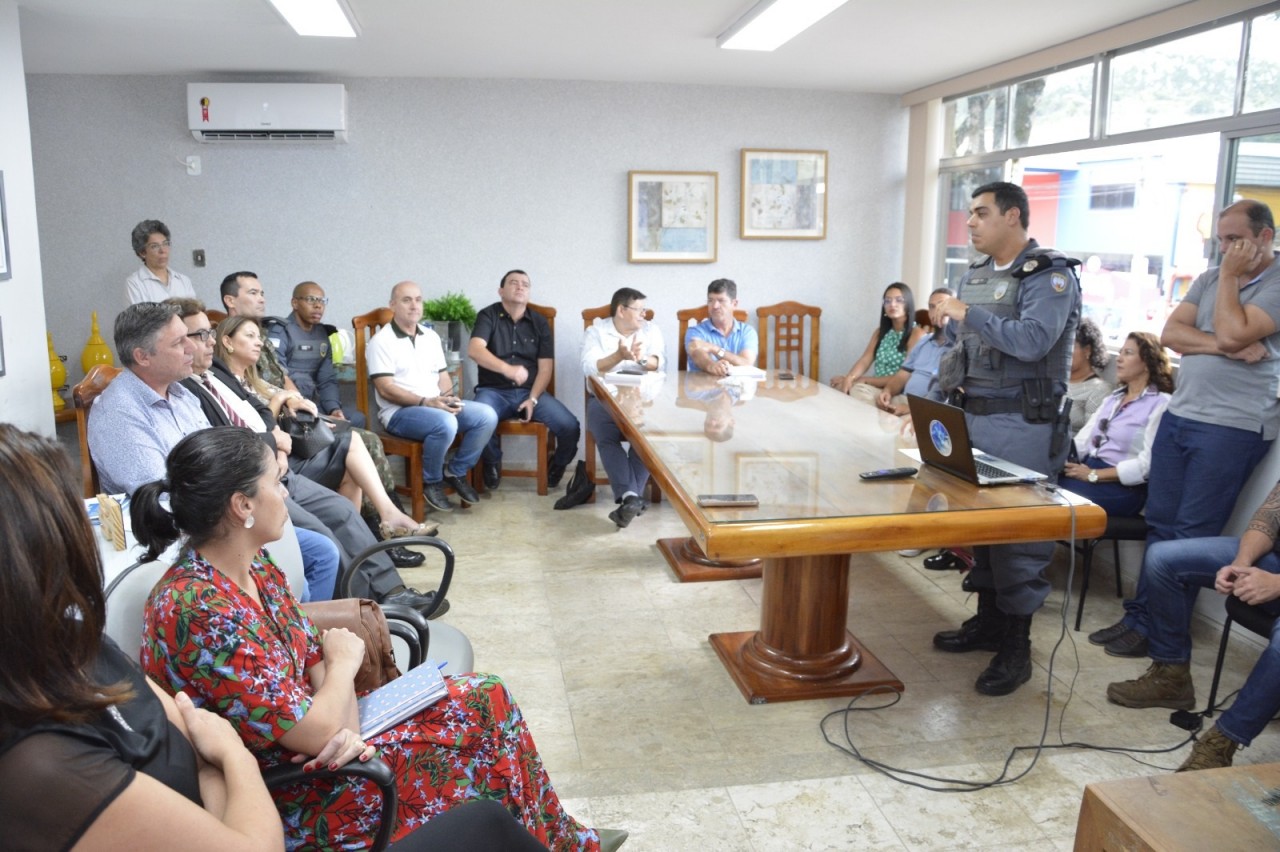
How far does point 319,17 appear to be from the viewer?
416 centimetres

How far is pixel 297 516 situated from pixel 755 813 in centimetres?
171

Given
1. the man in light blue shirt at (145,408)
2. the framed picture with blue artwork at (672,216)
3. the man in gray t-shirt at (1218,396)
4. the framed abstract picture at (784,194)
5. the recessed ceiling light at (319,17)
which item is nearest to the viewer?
the man in light blue shirt at (145,408)

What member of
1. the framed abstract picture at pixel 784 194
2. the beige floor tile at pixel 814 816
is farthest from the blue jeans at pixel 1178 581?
the framed abstract picture at pixel 784 194

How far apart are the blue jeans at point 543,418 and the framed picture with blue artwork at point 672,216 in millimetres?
1258

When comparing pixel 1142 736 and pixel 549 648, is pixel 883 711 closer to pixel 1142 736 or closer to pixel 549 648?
pixel 1142 736

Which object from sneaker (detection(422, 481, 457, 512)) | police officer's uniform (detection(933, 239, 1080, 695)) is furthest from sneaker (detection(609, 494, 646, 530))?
police officer's uniform (detection(933, 239, 1080, 695))

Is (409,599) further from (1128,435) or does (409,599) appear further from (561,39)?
(561,39)

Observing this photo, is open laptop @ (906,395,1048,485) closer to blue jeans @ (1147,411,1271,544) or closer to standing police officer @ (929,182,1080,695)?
standing police officer @ (929,182,1080,695)

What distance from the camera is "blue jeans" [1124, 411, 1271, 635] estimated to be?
3148mm

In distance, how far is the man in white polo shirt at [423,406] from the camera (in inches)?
193

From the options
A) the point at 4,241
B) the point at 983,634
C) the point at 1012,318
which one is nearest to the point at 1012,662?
the point at 983,634

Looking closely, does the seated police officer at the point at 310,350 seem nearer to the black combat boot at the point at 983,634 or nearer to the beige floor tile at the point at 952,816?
the black combat boot at the point at 983,634

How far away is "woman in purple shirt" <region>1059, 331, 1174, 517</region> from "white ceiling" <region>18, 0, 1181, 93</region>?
4.89ft

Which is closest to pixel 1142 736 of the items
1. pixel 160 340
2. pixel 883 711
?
pixel 883 711
